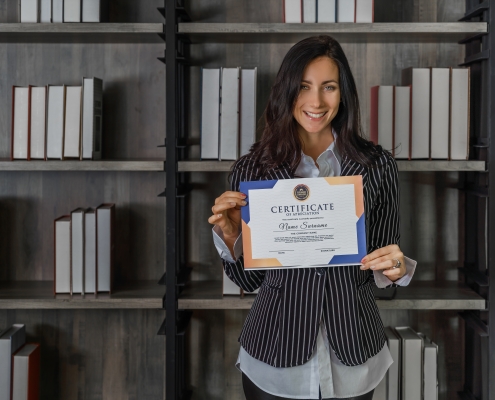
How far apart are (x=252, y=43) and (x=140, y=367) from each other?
139cm

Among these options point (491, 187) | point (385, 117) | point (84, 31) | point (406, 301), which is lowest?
point (406, 301)

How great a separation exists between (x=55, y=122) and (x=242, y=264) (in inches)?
38.0

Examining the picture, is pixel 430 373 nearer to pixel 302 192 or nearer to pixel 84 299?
pixel 302 192

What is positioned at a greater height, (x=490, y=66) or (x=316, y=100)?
(x=490, y=66)

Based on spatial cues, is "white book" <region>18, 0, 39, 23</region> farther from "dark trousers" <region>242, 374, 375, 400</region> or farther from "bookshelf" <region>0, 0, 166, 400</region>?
"dark trousers" <region>242, 374, 375, 400</region>

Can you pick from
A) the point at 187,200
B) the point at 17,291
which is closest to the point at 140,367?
the point at 17,291

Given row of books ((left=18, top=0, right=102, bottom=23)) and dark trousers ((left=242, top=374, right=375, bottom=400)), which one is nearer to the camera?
dark trousers ((left=242, top=374, right=375, bottom=400))

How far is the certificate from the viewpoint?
1230mm

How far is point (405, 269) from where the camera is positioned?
4.17ft

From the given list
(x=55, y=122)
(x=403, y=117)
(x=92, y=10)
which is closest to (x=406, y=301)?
(x=403, y=117)

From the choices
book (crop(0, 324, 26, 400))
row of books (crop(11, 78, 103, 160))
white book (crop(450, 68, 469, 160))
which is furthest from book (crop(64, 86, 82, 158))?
white book (crop(450, 68, 469, 160))

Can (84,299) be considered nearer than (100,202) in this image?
Yes

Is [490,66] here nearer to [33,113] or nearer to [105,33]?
[105,33]

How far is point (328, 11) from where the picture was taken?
188cm
